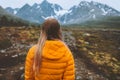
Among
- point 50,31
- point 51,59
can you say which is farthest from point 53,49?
point 50,31

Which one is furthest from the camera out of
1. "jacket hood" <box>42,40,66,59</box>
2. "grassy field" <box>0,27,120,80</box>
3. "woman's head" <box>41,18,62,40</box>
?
"grassy field" <box>0,27,120,80</box>

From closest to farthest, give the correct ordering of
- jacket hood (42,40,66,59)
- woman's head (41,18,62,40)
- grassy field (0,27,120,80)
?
1. jacket hood (42,40,66,59)
2. woman's head (41,18,62,40)
3. grassy field (0,27,120,80)

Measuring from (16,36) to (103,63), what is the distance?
8112 millimetres

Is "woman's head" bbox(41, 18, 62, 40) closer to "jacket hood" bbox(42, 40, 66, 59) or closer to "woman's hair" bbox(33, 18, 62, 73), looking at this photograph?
"woman's hair" bbox(33, 18, 62, 73)

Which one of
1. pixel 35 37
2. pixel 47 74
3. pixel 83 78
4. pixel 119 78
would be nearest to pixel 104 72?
pixel 119 78

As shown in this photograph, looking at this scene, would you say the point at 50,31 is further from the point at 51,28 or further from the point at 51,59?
the point at 51,59

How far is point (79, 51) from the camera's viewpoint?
30.8 meters

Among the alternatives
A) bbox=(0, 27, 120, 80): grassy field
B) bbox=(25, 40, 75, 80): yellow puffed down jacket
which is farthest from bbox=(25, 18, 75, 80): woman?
bbox=(0, 27, 120, 80): grassy field

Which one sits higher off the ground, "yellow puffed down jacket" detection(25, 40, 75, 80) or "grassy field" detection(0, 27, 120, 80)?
"yellow puffed down jacket" detection(25, 40, 75, 80)

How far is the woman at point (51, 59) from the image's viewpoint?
398 inches

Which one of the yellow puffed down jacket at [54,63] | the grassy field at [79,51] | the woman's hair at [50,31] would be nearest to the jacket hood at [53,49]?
the yellow puffed down jacket at [54,63]

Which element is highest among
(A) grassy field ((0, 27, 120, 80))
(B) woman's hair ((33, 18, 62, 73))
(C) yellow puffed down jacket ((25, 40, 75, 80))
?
(B) woman's hair ((33, 18, 62, 73))

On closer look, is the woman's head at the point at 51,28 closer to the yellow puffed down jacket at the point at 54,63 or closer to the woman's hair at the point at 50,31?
the woman's hair at the point at 50,31

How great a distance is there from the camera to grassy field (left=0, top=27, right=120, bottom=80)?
26.2m
